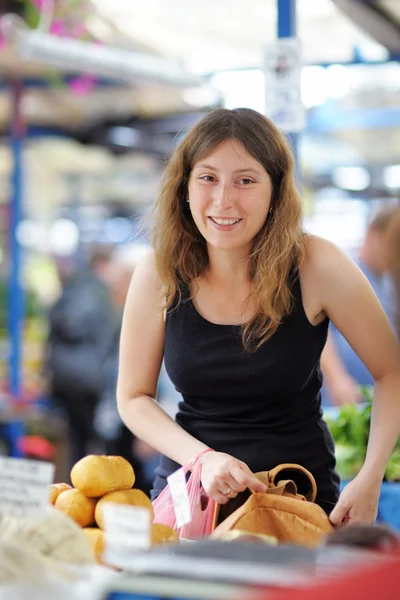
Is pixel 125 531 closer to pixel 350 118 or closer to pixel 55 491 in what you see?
pixel 55 491

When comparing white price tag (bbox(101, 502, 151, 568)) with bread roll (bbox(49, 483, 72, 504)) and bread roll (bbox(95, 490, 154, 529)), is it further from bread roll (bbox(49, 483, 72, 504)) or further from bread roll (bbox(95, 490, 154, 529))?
bread roll (bbox(49, 483, 72, 504))

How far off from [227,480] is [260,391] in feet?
0.96

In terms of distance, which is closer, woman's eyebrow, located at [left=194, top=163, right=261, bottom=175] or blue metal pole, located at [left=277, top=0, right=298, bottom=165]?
woman's eyebrow, located at [left=194, top=163, right=261, bottom=175]

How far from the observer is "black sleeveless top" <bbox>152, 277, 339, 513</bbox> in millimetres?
2275

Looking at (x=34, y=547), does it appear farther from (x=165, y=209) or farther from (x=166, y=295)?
(x=165, y=209)

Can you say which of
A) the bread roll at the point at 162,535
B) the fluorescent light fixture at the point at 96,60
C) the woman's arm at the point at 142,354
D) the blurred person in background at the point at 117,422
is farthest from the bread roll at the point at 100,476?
the blurred person in background at the point at 117,422

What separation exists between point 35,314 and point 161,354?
6.50 metres

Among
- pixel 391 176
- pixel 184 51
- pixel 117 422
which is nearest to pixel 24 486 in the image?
pixel 184 51

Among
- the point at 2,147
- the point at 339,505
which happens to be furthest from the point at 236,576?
the point at 2,147

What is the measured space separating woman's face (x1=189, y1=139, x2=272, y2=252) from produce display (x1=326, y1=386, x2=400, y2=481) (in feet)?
4.54

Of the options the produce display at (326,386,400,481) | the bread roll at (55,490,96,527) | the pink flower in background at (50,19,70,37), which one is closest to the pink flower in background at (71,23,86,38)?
the pink flower in background at (50,19,70,37)

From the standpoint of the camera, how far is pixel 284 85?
3189mm

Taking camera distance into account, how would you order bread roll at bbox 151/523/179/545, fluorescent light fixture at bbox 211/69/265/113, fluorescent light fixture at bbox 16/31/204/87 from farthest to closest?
1. fluorescent light fixture at bbox 211/69/265/113
2. fluorescent light fixture at bbox 16/31/204/87
3. bread roll at bbox 151/523/179/545

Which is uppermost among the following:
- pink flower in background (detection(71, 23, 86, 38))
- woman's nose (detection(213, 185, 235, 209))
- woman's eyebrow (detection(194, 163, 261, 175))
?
pink flower in background (detection(71, 23, 86, 38))
